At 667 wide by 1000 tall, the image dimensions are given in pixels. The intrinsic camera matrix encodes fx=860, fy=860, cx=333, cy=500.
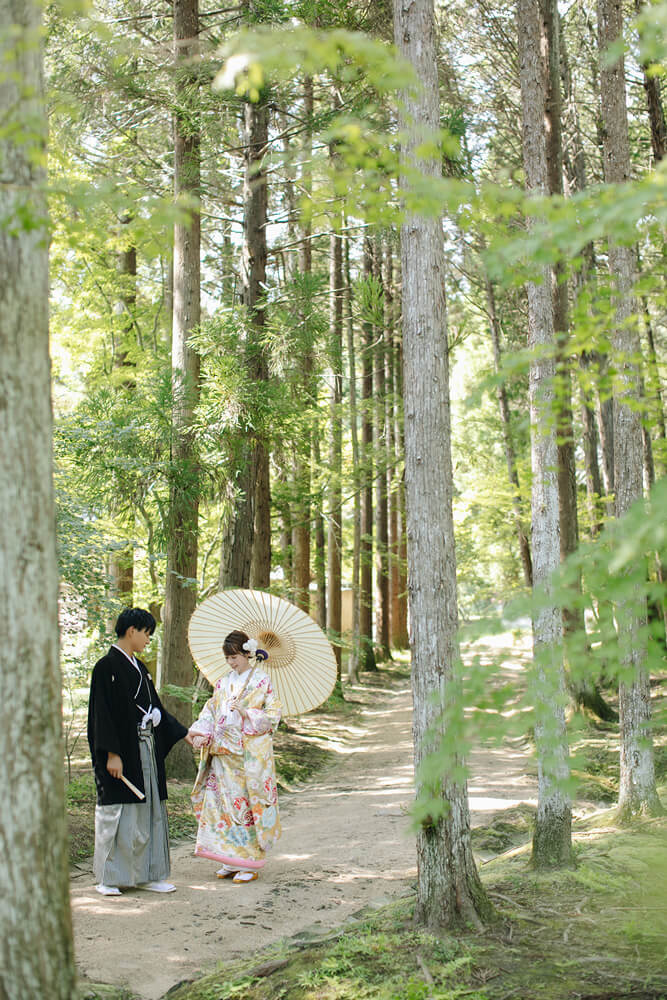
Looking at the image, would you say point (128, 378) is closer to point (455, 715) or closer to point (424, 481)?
point (424, 481)

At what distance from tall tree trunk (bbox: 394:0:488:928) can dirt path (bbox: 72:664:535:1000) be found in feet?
1.12

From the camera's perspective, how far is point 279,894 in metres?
6.20

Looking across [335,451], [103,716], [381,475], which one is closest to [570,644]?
[103,716]

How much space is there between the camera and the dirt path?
15.9ft

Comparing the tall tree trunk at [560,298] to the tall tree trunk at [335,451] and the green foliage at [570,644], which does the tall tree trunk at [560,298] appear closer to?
the green foliage at [570,644]

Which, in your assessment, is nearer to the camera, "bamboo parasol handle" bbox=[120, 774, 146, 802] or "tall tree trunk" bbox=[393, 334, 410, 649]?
"bamboo parasol handle" bbox=[120, 774, 146, 802]

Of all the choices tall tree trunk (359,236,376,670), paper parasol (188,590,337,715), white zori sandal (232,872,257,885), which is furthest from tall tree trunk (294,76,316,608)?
white zori sandal (232,872,257,885)

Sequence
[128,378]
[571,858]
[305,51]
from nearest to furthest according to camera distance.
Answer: [305,51], [571,858], [128,378]

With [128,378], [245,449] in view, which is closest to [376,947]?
[245,449]

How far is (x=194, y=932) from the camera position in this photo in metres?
5.29

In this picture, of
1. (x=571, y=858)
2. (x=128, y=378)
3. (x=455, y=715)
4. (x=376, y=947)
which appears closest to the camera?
(x=455, y=715)

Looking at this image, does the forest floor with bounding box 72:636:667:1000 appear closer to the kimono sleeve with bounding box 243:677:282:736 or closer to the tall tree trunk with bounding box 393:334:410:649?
the kimono sleeve with bounding box 243:677:282:736

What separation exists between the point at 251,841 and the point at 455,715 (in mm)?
4647

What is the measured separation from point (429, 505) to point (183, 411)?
5.90 metres
